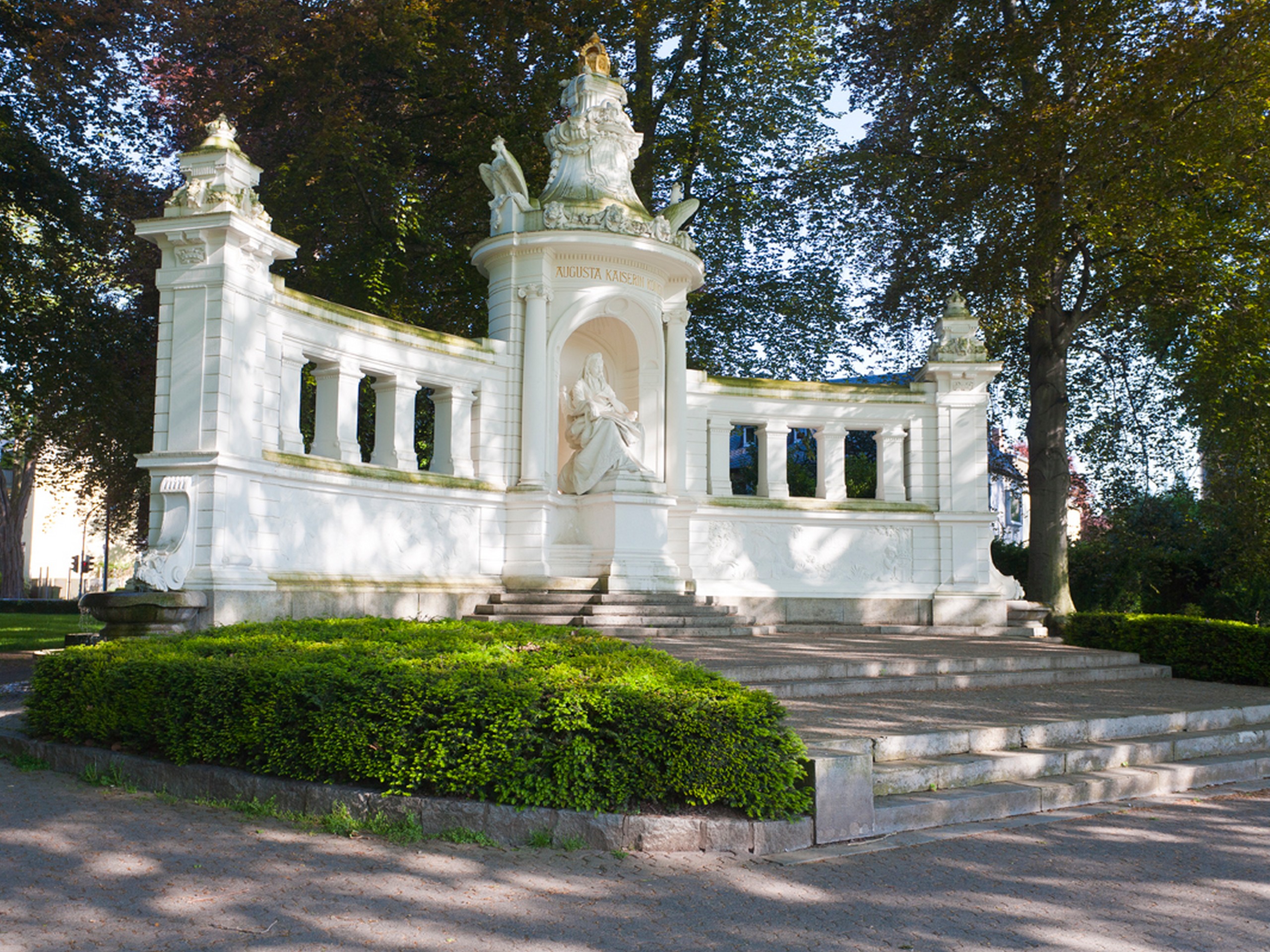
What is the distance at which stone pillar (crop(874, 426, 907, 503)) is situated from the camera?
18.3 metres

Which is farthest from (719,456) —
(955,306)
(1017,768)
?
(1017,768)

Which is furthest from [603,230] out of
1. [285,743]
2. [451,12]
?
[285,743]

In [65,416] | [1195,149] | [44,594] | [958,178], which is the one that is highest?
[958,178]

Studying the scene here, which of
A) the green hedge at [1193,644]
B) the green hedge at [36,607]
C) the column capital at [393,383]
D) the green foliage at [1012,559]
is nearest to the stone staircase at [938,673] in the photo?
the green hedge at [1193,644]

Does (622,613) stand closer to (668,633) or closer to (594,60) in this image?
(668,633)

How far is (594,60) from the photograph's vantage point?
1733 centimetres

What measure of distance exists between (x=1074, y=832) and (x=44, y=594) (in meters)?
54.6

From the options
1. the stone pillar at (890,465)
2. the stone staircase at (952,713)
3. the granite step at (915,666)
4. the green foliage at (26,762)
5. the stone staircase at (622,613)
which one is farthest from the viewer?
the stone pillar at (890,465)

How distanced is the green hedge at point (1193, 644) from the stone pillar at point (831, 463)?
4316 millimetres

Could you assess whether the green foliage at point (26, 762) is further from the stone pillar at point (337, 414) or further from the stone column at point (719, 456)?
the stone column at point (719, 456)

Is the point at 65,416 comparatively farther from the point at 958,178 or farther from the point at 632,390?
the point at 958,178

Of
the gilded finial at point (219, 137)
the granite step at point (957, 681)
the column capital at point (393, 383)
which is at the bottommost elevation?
the granite step at point (957, 681)

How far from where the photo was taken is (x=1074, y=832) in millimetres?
6828

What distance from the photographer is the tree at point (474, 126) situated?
56.8ft
